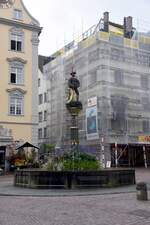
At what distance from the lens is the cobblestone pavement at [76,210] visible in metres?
9.50

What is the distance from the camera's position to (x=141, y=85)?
43.5m

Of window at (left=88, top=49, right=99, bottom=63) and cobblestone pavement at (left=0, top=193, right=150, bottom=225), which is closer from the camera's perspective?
cobblestone pavement at (left=0, top=193, right=150, bottom=225)

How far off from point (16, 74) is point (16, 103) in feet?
9.67

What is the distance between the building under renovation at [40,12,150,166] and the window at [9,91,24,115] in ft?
24.0

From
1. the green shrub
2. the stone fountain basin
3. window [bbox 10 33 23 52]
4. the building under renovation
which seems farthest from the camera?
the building under renovation

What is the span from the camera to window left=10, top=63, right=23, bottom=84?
38844 millimetres

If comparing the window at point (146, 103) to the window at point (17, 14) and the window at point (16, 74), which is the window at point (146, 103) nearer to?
the window at point (16, 74)

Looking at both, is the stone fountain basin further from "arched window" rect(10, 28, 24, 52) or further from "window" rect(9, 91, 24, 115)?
"arched window" rect(10, 28, 24, 52)

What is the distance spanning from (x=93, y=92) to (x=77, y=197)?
27.9 m

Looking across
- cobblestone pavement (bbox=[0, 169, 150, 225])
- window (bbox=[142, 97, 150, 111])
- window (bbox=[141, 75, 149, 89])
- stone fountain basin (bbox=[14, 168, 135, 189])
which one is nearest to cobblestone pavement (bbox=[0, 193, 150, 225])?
cobblestone pavement (bbox=[0, 169, 150, 225])

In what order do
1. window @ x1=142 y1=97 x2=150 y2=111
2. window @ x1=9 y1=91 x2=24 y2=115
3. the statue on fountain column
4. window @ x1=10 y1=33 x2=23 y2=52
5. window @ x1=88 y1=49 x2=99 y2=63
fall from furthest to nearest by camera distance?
window @ x1=142 y1=97 x2=150 y2=111 → window @ x1=88 y1=49 x2=99 y2=63 → window @ x1=10 y1=33 x2=23 y2=52 → window @ x1=9 y1=91 x2=24 y2=115 → the statue on fountain column

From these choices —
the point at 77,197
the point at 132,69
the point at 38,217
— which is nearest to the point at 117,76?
the point at 132,69

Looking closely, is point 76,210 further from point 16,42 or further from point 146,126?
point 146,126

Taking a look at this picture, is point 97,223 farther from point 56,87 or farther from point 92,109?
point 56,87
